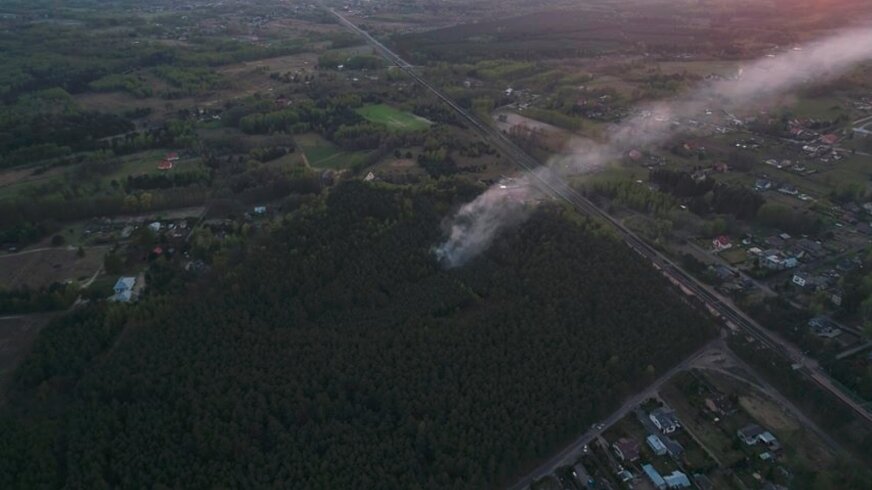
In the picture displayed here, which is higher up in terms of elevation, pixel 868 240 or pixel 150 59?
pixel 868 240

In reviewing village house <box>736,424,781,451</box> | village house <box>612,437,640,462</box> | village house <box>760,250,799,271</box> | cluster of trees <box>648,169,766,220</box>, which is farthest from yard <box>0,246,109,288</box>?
village house <box>760,250,799,271</box>

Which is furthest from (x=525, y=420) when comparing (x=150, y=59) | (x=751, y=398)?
(x=150, y=59)

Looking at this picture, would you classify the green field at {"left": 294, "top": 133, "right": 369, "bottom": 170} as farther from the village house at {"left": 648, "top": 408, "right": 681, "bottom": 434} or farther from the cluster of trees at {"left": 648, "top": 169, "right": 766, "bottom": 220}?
the village house at {"left": 648, "top": 408, "right": 681, "bottom": 434}

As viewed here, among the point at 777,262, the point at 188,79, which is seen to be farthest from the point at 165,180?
the point at 777,262

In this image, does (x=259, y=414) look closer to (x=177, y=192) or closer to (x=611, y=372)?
(x=611, y=372)

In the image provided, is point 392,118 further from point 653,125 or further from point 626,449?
point 626,449

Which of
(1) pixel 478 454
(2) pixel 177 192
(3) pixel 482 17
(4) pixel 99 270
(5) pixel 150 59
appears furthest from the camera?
(3) pixel 482 17
